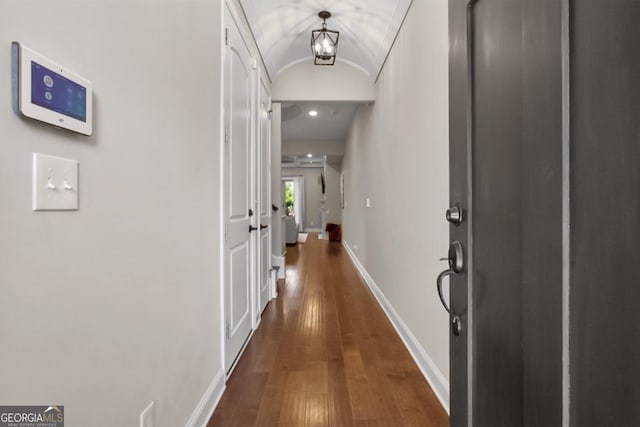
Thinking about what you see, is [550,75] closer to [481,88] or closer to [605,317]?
[481,88]

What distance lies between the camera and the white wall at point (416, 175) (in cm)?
170

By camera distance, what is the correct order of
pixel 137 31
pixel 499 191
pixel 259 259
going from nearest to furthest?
pixel 499 191 → pixel 137 31 → pixel 259 259

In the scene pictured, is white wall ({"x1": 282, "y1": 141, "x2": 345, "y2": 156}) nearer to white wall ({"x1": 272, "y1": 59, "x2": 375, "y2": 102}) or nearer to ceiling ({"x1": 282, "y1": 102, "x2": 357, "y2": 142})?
ceiling ({"x1": 282, "y1": 102, "x2": 357, "y2": 142})

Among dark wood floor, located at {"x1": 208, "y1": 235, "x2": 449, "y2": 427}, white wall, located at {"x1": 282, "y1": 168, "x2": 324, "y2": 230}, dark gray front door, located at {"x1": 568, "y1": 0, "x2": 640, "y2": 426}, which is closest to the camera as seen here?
dark gray front door, located at {"x1": 568, "y1": 0, "x2": 640, "y2": 426}

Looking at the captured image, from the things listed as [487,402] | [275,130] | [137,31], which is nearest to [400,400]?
[487,402]

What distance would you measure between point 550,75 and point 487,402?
72 centimetres

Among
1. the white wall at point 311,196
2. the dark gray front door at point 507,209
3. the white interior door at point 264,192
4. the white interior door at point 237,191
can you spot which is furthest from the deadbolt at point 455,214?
the white wall at point 311,196

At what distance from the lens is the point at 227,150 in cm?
193

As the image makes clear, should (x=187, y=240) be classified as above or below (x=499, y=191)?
below

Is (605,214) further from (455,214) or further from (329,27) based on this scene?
(329,27)

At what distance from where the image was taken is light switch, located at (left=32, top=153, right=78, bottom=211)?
2.14 feet

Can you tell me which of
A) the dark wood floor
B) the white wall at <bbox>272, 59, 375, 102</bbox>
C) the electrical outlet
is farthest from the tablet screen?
the white wall at <bbox>272, 59, 375, 102</bbox>

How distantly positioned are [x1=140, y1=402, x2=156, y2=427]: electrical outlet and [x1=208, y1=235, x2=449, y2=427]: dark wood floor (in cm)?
54

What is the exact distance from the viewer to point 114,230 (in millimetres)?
891
